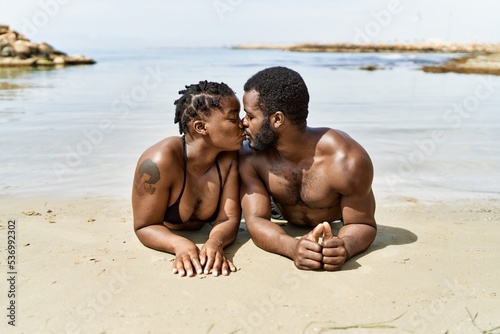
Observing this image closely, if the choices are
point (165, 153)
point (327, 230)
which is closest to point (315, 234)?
point (327, 230)

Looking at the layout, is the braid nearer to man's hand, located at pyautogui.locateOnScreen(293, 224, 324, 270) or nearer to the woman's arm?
the woman's arm

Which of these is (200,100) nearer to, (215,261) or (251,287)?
(215,261)

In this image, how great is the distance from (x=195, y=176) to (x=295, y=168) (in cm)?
84

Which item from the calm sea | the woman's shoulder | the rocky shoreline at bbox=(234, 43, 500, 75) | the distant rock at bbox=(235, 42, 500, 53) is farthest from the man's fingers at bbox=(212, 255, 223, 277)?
the distant rock at bbox=(235, 42, 500, 53)

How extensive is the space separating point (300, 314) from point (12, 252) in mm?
2311

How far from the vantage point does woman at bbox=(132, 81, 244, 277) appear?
3.99 meters

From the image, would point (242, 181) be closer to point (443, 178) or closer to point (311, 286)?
point (311, 286)

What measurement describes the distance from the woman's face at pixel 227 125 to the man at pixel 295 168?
0.25 ft

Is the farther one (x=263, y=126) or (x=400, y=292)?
(x=263, y=126)

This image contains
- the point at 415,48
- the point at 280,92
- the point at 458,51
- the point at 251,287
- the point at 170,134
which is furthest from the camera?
the point at 415,48

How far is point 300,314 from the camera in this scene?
292 cm

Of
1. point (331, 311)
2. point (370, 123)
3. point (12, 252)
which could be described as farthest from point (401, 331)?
point (370, 123)

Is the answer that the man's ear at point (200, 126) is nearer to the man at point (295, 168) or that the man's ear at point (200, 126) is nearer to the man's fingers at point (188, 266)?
the man at point (295, 168)

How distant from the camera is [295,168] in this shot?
419 centimetres
